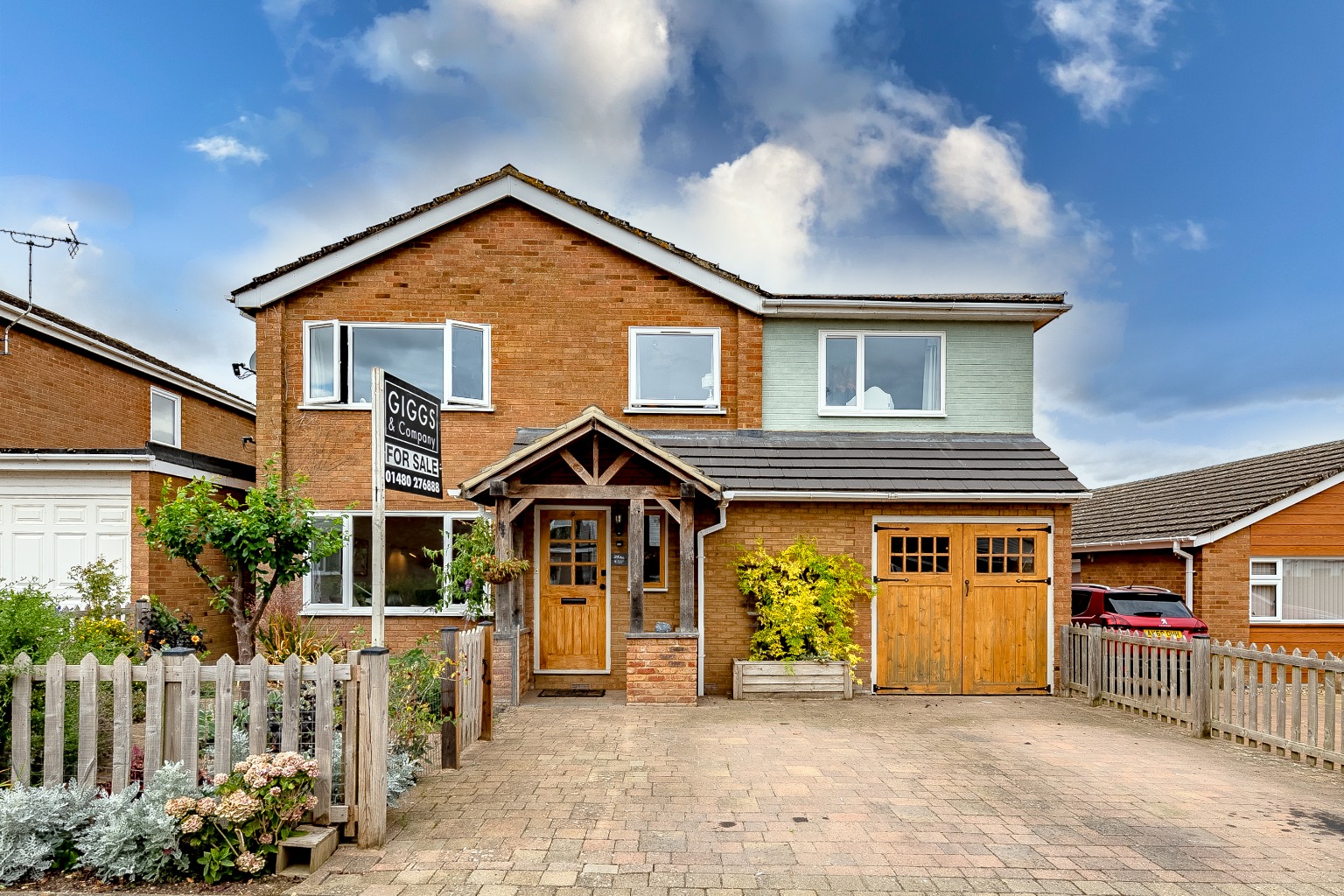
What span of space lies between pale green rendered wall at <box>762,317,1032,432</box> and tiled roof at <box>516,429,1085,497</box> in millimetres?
223

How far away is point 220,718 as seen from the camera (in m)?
4.65

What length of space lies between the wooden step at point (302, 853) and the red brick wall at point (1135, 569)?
15.5 meters

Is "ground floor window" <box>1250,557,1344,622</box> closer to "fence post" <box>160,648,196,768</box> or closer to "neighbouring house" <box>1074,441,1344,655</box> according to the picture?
"neighbouring house" <box>1074,441,1344,655</box>

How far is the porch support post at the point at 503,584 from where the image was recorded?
31.5ft

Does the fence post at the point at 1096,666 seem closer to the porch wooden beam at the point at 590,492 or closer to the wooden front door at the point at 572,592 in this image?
the porch wooden beam at the point at 590,492

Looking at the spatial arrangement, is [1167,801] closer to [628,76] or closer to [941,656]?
[941,656]

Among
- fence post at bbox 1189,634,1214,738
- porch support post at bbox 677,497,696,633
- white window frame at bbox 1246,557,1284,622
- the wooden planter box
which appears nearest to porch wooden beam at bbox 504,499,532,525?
porch support post at bbox 677,497,696,633

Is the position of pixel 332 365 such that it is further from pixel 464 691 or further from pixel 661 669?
pixel 661 669

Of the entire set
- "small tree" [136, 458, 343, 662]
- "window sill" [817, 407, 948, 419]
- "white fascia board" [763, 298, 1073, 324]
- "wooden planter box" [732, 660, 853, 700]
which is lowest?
"wooden planter box" [732, 660, 853, 700]

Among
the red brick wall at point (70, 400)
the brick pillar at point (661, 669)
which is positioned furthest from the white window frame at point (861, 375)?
the red brick wall at point (70, 400)

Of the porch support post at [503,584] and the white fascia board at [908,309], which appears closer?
the porch support post at [503,584]

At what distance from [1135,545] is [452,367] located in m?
14.3

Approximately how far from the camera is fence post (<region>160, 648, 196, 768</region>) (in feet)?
15.7

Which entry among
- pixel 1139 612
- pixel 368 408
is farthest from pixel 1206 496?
pixel 368 408
